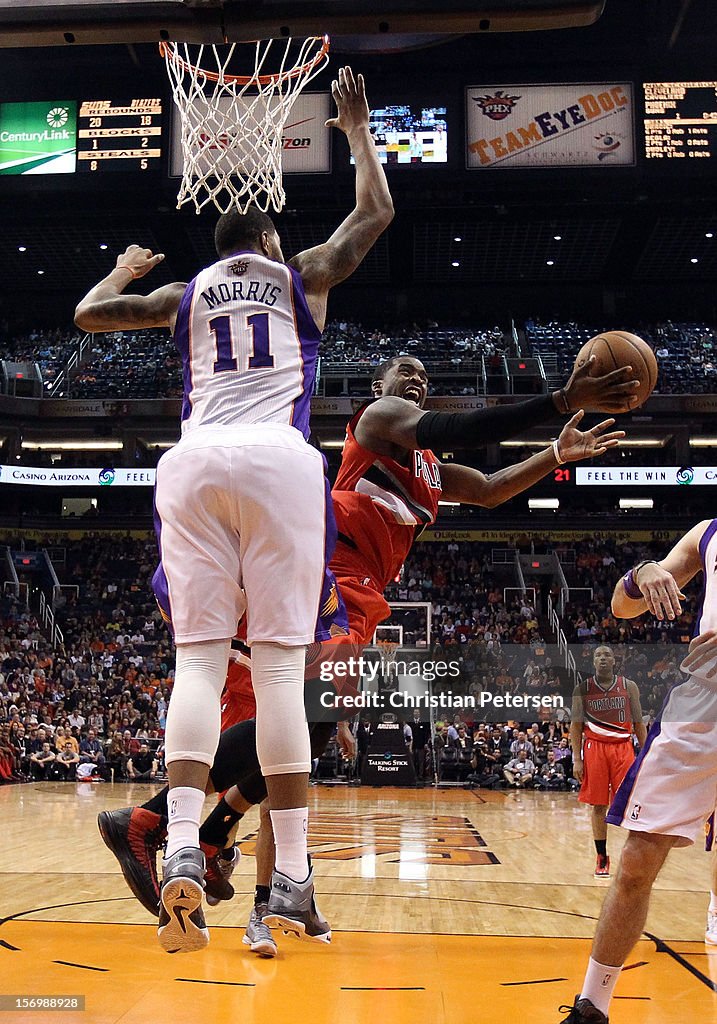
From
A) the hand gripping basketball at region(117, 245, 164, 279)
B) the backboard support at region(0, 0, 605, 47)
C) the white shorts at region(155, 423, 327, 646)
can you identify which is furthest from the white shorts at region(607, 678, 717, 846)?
Result: the backboard support at region(0, 0, 605, 47)

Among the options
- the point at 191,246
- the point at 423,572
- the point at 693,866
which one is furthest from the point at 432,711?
the point at 191,246

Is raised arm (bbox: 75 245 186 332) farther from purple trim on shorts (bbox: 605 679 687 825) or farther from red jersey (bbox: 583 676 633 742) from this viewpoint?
red jersey (bbox: 583 676 633 742)

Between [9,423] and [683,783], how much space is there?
2563 centimetres

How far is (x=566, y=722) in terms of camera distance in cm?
1800

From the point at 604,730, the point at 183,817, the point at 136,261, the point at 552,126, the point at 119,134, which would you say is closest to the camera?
the point at 183,817

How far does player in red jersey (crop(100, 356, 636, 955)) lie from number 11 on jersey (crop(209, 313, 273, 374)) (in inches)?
25.2

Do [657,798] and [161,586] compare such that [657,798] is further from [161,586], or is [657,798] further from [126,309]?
[126,309]

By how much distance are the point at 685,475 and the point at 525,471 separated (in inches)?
884

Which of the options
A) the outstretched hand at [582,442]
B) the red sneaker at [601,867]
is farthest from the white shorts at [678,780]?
the red sneaker at [601,867]

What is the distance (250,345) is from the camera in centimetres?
306

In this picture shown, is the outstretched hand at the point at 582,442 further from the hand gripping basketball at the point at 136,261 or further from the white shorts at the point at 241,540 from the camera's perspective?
the hand gripping basketball at the point at 136,261

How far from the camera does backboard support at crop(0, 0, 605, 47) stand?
13.7 feet

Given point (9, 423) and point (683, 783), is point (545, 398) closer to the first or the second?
point (683, 783)

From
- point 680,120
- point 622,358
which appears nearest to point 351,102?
point 622,358
